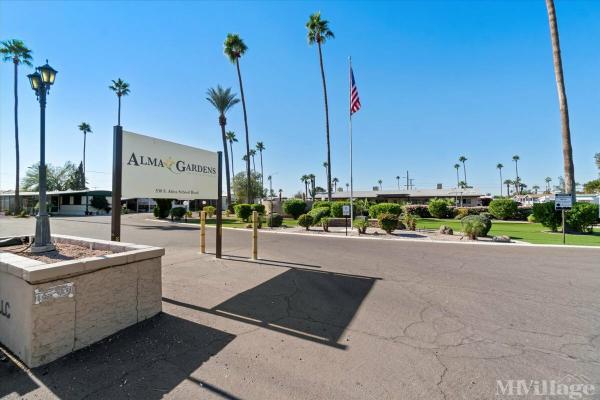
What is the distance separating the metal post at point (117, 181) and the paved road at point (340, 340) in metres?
1.57

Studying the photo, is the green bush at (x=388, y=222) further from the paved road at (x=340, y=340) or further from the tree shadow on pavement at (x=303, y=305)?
the tree shadow on pavement at (x=303, y=305)

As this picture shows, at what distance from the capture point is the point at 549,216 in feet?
55.0

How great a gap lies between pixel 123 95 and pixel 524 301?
187ft

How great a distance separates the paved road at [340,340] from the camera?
266 cm

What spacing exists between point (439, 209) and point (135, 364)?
100 ft

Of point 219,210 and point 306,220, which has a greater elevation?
point 219,210

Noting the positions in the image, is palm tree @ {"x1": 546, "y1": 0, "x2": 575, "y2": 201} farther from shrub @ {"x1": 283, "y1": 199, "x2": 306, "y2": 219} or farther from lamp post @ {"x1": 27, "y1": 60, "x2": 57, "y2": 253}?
lamp post @ {"x1": 27, "y1": 60, "x2": 57, "y2": 253}

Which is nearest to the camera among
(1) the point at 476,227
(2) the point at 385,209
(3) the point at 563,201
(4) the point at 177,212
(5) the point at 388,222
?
(3) the point at 563,201

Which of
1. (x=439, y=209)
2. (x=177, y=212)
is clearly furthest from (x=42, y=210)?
(x=439, y=209)

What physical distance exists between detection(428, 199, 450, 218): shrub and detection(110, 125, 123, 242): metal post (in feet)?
95.6

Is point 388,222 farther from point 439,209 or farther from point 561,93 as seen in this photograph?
point 439,209

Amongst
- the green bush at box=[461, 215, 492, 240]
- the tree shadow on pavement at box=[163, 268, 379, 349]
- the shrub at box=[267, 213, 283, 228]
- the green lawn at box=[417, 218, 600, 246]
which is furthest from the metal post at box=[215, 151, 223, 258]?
the green lawn at box=[417, 218, 600, 246]

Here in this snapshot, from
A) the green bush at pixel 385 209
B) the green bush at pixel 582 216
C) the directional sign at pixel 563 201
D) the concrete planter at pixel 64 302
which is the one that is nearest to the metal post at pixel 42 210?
the concrete planter at pixel 64 302

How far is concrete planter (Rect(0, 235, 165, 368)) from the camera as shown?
2926 millimetres
